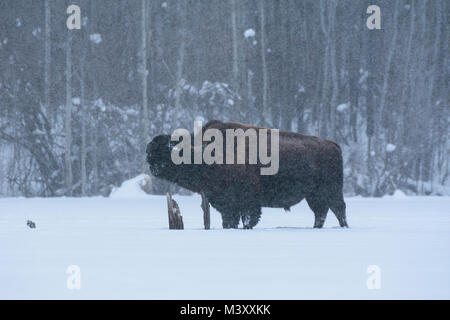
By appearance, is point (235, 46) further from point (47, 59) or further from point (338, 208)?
point (338, 208)

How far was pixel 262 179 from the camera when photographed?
10.3 metres

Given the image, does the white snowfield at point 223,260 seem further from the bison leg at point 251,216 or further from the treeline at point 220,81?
the treeline at point 220,81

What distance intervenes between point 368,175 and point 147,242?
50.3 ft

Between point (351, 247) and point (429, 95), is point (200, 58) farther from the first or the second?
point (351, 247)

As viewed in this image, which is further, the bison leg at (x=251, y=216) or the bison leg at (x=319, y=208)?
the bison leg at (x=319, y=208)

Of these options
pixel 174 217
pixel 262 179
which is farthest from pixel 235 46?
pixel 174 217

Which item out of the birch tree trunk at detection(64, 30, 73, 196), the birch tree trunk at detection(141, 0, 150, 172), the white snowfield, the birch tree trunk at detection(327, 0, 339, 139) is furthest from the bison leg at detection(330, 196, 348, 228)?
the birch tree trunk at detection(64, 30, 73, 196)

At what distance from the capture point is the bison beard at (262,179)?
10.1 m

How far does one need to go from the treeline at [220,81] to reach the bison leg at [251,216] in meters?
12.5

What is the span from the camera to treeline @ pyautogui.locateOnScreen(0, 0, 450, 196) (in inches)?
915

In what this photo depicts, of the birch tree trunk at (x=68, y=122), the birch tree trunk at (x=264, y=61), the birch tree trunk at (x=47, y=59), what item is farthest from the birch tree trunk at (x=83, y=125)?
the birch tree trunk at (x=264, y=61)

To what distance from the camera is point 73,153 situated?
23.8 meters

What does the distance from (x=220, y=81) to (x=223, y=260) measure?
17296mm
